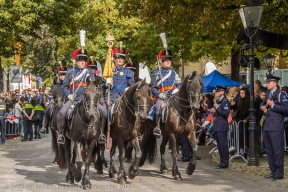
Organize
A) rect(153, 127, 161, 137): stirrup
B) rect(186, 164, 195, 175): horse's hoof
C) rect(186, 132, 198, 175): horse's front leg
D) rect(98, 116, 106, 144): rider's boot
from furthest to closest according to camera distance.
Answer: rect(153, 127, 161, 137): stirrup → rect(186, 164, 195, 175): horse's hoof → rect(186, 132, 198, 175): horse's front leg → rect(98, 116, 106, 144): rider's boot

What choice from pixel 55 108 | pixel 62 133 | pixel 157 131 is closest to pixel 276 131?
pixel 157 131

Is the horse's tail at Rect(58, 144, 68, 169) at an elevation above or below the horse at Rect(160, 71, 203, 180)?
below

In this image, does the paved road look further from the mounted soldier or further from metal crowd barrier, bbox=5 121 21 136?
metal crowd barrier, bbox=5 121 21 136

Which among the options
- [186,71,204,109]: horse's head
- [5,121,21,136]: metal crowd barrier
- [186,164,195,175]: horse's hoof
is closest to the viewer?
[186,71,204,109]: horse's head

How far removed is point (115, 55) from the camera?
15984 millimetres

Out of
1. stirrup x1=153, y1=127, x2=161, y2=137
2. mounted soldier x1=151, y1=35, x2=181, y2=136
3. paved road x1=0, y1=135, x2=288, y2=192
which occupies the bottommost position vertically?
paved road x1=0, y1=135, x2=288, y2=192

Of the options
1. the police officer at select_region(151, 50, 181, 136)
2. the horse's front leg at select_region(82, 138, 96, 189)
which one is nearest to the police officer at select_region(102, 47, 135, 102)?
the police officer at select_region(151, 50, 181, 136)

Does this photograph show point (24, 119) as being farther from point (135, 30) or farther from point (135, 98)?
point (135, 98)

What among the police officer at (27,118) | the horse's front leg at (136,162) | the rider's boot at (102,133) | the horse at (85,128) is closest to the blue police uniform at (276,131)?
the horse's front leg at (136,162)

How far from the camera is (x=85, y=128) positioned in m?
13.8

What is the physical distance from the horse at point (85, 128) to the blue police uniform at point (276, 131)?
3.86m

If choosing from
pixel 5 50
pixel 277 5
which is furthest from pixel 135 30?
pixel 277 5

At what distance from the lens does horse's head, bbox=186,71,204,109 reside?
14.9 meters

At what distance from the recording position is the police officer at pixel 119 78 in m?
15.8
